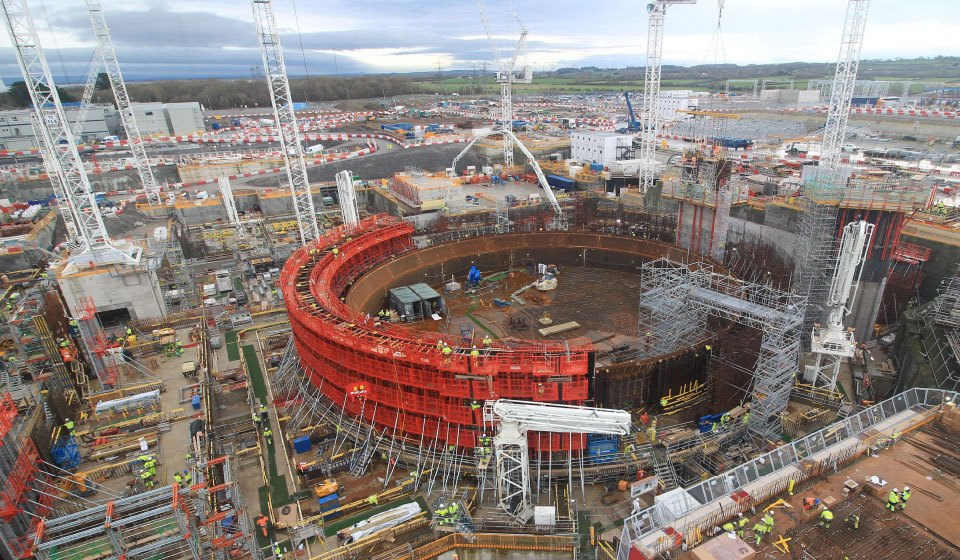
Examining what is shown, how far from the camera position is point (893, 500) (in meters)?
14.0

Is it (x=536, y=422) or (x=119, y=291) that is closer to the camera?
(x=536, y=422)

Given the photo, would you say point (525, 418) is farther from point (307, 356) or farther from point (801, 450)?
point (307, 356)

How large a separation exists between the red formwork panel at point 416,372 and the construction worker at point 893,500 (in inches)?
445

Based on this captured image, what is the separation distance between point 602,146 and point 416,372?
57216 millimetres

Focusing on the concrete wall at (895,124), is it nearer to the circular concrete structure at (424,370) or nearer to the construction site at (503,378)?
the construction site at (503,378)

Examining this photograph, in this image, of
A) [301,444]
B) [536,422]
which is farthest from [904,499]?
[301,444]

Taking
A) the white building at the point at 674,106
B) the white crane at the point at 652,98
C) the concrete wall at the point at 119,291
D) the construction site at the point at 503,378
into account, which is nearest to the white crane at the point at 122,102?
the construction site at the point at 503,378

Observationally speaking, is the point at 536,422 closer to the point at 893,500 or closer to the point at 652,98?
the point at 893,500

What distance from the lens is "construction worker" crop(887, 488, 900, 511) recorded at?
13.9 m

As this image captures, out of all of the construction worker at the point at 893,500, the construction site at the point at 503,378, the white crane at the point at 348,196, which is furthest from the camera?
the white crane at the point at 348,196

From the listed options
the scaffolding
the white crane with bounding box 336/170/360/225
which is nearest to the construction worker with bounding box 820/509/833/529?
the scaffolding

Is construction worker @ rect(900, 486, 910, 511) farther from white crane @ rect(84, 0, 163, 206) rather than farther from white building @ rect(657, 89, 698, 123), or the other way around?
white building @ rect(657, 89, 698, 123)

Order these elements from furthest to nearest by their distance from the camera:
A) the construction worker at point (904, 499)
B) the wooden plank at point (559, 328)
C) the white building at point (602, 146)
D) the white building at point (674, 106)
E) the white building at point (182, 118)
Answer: the white building at point (674, 106) → the white building at point (182, 118) → the white building at point (602, 146) → the wooden plank at point (559, 328) → the construction worker at point (904, 499)

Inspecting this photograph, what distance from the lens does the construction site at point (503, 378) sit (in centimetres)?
1598
